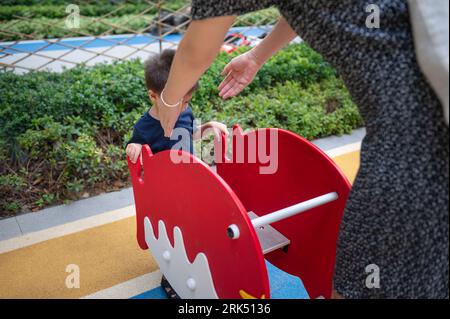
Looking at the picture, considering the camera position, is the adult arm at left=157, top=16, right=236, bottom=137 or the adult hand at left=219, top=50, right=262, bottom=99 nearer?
the adult arm at left=157, top=16, right=236, bottom=137

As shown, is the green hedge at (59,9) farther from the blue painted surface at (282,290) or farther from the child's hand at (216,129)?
the blue painted surface at (282,290)

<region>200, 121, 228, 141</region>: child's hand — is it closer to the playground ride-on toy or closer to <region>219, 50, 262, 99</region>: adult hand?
the playground ride-on toy

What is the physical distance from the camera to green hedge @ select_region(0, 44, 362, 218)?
2.67 meters

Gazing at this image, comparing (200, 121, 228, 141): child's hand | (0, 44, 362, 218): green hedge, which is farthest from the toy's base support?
(0, 44, 362, 218): green hedge

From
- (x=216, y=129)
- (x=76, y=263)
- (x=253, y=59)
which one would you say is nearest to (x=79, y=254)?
(x=76, y=263)

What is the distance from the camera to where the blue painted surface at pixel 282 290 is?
1.89m

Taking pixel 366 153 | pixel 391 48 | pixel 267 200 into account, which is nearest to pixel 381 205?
pixel 366 153

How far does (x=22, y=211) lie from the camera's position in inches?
96.0

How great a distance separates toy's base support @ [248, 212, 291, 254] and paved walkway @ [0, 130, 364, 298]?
1.75 ft

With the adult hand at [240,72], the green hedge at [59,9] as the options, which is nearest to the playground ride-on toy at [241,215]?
the adult hand at [240,72]

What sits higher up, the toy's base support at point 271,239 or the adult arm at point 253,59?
the adult arm at point 253,59

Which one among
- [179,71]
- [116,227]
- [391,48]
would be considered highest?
[391,48]
